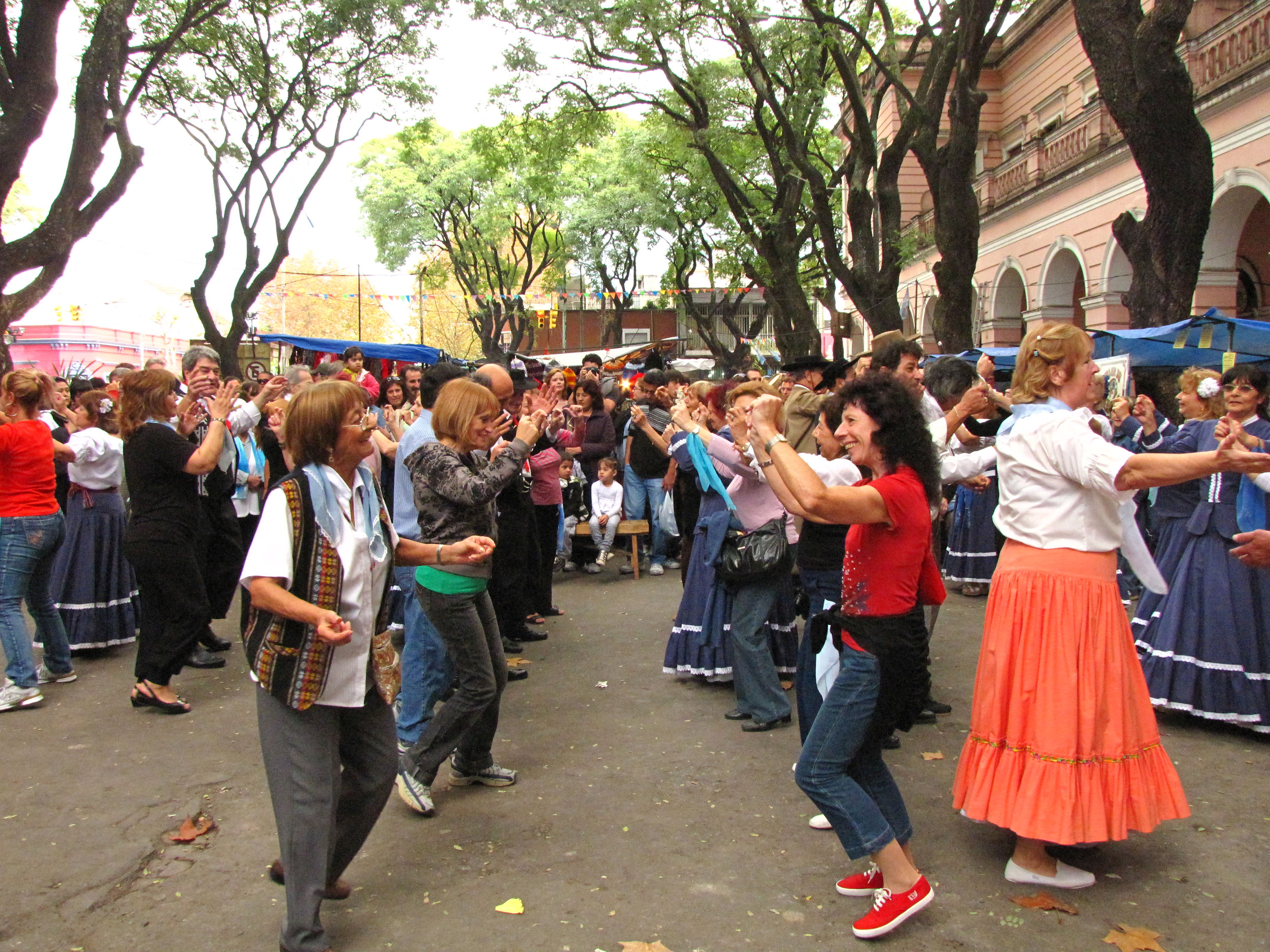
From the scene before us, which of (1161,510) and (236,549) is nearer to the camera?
(1161,510)

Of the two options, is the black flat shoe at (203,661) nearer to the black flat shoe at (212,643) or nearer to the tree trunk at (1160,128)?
the black flat shoe at (212,643)

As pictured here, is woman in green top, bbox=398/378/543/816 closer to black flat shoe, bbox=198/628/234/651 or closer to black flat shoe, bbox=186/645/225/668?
black flat shoe, bbox=186/645/225/668

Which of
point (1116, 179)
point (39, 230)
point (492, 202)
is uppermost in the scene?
point (492, 202)

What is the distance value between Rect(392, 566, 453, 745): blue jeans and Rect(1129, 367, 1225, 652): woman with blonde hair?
3.86 metres

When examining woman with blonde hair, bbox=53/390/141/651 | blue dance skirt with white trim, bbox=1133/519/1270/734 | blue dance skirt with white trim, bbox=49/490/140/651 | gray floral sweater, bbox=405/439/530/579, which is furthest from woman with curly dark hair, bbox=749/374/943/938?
blue dance skirt with white trim, bbox=49/490/140/651

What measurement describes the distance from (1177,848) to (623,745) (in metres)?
2.60

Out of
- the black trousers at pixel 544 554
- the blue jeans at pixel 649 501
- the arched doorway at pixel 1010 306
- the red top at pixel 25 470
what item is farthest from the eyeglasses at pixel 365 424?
the arched doorway at pixel 1010 306

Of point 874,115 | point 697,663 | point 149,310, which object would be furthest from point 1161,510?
point 149,310

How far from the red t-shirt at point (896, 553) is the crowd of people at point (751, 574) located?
0.04ft

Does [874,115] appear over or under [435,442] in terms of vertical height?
over

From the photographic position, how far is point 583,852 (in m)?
4.10

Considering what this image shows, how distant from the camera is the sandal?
5.95 m

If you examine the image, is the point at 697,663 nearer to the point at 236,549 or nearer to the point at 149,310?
the point at 236,549

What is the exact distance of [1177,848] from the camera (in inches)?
159
